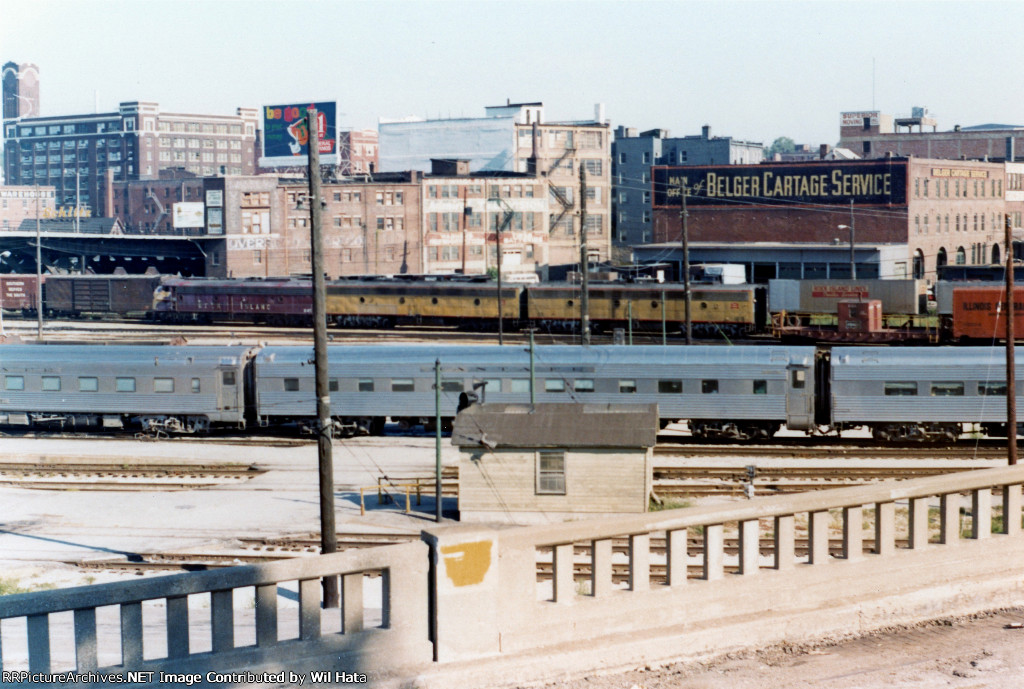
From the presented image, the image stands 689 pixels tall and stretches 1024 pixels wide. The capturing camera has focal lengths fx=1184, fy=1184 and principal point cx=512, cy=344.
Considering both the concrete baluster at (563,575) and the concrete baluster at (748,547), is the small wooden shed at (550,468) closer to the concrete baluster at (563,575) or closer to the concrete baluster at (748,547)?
the concrete baluster at (748,547)

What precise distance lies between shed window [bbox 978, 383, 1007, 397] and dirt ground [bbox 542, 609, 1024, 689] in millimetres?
28519

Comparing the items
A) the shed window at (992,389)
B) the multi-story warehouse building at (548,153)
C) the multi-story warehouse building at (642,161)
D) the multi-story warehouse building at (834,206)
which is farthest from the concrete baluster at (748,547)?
the multi-story warehouse building at (642,161)

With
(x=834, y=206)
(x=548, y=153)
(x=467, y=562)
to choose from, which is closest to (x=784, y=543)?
(x=467, y=562)

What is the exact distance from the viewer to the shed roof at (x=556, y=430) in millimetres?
28484

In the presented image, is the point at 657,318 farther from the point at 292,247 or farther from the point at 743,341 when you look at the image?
the point at 292,247

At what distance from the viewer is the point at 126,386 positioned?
42375mm

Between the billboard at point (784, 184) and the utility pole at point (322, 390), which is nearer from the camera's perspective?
the utility pole at point (322, 390)

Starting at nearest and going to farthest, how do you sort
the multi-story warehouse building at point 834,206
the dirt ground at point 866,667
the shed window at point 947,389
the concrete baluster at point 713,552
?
the dirt ground at point 866,667 < the concrete baluster at point 713,552 < the shed window at point 947,389 < the multi-story warehouse building at point 834,206

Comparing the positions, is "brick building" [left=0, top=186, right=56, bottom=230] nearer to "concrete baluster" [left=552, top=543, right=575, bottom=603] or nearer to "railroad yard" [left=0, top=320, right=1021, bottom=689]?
"railroad yard" [left=0, top=320, right=1021, bottom=689]

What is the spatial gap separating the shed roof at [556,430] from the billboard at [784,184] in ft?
221

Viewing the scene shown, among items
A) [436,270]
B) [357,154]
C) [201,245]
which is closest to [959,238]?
[436,270]

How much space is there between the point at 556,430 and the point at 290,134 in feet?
268

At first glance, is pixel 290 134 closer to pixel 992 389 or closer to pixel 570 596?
pixel 992 389

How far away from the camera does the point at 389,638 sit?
7.79 metres
